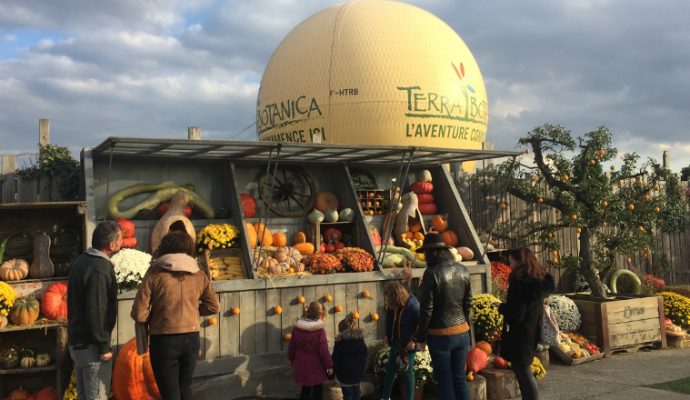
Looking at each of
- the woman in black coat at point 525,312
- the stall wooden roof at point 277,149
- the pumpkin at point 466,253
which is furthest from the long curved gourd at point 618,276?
the woman in black coat at point 525,312

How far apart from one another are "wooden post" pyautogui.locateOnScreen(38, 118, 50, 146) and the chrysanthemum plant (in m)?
7.80

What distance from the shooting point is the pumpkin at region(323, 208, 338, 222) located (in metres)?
9.60

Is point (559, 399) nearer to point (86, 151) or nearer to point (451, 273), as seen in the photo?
point (451, 273)

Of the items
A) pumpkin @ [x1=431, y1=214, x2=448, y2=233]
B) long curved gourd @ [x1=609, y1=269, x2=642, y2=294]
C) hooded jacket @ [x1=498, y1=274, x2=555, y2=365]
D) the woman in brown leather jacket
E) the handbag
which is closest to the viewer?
the woman in brown leather jacket

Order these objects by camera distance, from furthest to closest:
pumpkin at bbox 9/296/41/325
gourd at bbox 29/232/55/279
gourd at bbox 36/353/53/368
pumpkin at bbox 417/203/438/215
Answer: pumpkin at bbox 417/203/438/215 < gourd at bbox 29/232/55/279 < gourd at bbox 36/353/53/368 < pumpkin at bbox 9/296/41/325

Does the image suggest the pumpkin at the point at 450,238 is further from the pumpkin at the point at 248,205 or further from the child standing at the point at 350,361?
the child standing at the point at 350,361

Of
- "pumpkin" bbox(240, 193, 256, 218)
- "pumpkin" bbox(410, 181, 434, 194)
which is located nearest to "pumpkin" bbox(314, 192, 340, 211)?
"pumpkin" bbox(240, 193, 256, 218)

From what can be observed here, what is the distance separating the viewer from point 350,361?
621 centimetres

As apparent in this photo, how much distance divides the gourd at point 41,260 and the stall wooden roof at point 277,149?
130 cm

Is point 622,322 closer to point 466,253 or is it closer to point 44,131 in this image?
point 466,253

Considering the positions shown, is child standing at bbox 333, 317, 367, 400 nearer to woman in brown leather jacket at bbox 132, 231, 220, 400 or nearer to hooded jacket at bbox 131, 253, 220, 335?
woman in brown leather jacket at bbox 132, 231, 220, 400

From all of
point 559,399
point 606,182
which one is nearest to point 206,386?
point 559,399

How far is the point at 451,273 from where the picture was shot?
5582 millimetres

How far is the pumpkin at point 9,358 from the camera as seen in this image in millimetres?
6742
